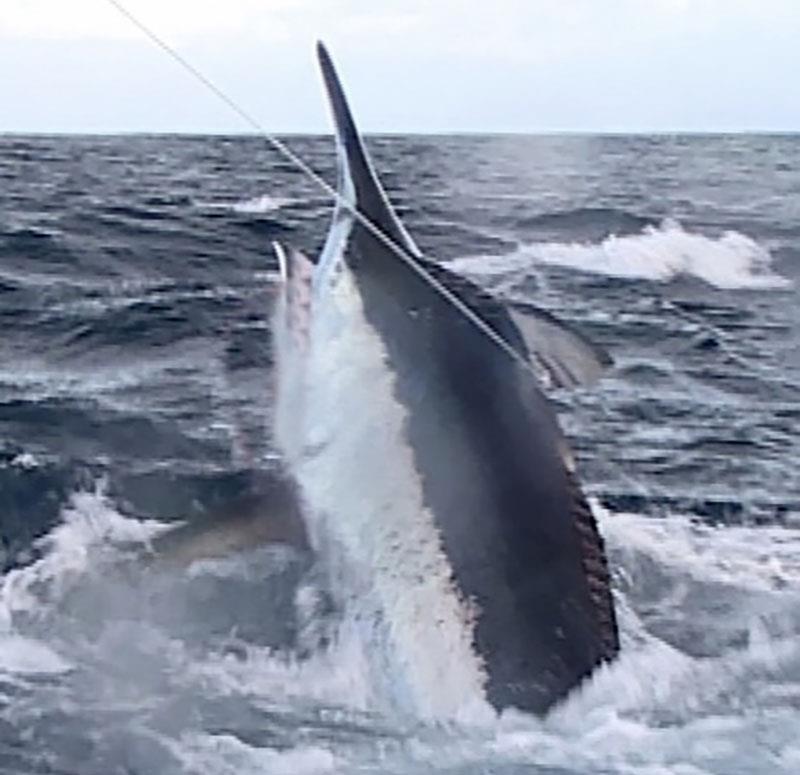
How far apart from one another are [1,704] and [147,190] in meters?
17.1

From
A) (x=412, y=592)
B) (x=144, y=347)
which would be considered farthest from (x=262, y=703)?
(x=144, y=347)

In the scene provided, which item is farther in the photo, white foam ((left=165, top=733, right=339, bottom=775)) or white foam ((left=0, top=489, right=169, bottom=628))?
white foam ((left=0, top=489, right=169, bottom=628))

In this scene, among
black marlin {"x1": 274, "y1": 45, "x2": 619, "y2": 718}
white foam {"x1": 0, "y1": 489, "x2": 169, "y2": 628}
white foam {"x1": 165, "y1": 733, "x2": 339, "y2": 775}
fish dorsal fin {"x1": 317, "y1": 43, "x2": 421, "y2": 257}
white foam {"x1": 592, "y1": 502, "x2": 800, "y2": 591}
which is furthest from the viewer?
white foam {"x1": 592, "y1": 502, "x2": 800, "y2": 591}

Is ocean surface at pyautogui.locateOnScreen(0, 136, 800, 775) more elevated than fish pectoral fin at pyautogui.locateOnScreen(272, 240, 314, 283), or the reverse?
fish pectoral fin at pyautogui.locateOnScreen(272, 240, 314, 283)

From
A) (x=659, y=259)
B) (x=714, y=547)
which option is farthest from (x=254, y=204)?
(x=714, y=547)

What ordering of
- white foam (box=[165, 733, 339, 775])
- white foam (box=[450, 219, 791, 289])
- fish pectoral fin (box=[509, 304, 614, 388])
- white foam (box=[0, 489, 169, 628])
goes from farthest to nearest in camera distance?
white foam (box=[450, 219, 791, 289]), white foam (box=[0, 489, 169, 628]), fish pectoral fin (box=[509, 304, 614, 388]), white foam (box=[165, 733, 339, 775])

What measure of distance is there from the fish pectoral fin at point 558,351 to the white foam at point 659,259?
9.36 m

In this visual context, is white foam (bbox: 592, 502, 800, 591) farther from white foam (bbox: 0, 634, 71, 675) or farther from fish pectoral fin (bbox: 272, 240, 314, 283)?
white foam (bbox: 0, 634, 71, 675)

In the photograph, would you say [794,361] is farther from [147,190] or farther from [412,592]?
[147,190]

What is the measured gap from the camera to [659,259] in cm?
1928

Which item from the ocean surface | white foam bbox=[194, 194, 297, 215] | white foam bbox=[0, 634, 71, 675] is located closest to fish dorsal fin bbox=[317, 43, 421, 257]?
the ocean surface

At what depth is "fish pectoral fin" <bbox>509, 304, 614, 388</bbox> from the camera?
5723mm

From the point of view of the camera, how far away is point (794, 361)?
12141 mm

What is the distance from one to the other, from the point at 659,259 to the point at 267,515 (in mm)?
14074
